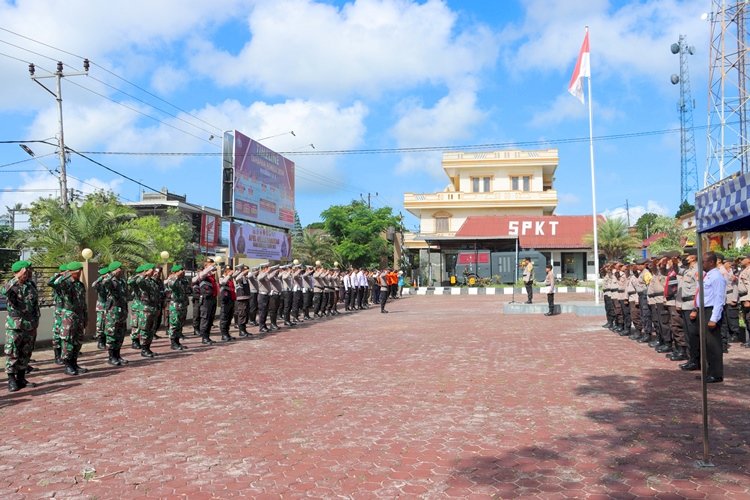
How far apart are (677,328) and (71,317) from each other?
29.7 feet

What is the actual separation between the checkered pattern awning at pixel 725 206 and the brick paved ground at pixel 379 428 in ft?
6.05

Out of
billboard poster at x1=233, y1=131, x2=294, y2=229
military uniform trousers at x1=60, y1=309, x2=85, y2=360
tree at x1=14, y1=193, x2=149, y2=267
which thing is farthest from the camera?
billboard poster at x1=233, y1=131, x2=294, y2=229

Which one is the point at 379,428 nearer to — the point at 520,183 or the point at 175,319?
the point at 175,319

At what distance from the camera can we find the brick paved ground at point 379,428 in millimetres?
4273

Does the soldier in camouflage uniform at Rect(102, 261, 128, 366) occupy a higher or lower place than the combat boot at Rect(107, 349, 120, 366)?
higher

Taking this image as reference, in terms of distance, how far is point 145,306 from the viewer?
10.8 m

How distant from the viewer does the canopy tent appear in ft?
15.1

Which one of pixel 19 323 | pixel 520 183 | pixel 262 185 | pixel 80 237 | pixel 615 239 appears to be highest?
pixel 520 183

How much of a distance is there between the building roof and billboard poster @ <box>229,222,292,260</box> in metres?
18.6

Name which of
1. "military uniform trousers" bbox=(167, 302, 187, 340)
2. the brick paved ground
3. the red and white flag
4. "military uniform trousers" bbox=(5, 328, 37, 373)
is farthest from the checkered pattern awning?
the red and white flag

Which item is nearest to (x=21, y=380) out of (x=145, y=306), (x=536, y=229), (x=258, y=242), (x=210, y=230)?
(x=145, y=306)

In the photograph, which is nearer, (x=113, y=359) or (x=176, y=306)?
(x=113, y=359)

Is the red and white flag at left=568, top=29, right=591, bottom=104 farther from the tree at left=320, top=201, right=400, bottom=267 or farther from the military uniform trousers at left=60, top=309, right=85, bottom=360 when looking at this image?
the tree at left=320, top=201, right=400, bottom=267

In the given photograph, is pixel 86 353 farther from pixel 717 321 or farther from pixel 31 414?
pixel 717 321
